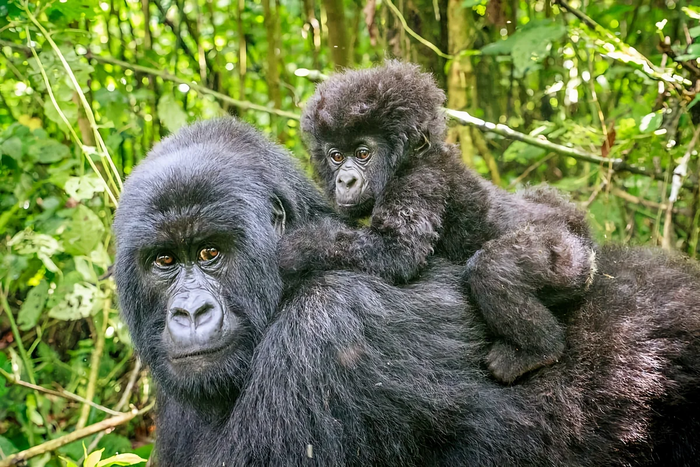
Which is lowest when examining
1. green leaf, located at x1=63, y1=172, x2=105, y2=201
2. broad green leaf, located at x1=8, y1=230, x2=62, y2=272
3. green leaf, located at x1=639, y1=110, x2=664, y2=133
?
broad green leaf, located at x1=8, y1=230, x2=62, y2=272

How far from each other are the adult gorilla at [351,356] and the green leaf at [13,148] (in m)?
1.65

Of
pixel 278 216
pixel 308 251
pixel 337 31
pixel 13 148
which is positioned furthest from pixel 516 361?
pixel 337 31

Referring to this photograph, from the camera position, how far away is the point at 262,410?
2.23 metres

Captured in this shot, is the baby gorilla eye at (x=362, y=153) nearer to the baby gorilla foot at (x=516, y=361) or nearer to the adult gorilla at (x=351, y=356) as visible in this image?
the adult gorilla at (x=351, y=356)

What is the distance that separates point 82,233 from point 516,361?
7.68 ft

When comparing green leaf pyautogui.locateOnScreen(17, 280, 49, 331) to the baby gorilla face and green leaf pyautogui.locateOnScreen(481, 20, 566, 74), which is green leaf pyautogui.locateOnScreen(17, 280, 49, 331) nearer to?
the baby gorilla face

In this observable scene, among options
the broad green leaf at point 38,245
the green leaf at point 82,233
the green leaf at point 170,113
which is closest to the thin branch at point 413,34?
the green leaf at point 170,113

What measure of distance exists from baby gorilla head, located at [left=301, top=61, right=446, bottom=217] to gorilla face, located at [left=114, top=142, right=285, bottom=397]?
60 cm

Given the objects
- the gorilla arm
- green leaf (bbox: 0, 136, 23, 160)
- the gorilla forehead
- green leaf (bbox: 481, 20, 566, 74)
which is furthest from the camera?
green leaf (bbox: 481, 20, 566, 74)

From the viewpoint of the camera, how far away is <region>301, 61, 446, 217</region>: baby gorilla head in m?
2.97

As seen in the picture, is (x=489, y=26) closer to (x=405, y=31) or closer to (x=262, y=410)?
(x=405, y=31)

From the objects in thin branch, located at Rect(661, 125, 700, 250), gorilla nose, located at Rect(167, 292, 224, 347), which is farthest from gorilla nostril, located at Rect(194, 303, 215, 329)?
thin branch, located at Rect(661, 125, 700, 250)

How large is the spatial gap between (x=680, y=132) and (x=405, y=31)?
1.86m

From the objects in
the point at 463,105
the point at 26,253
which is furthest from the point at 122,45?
the point at 463,105
